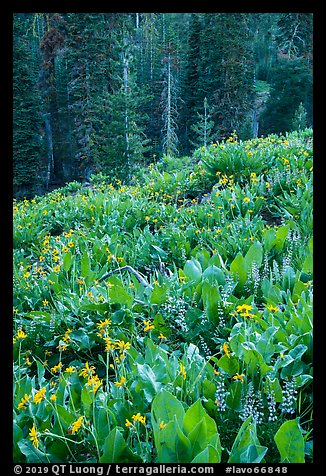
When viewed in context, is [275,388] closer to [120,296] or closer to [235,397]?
[235,397]

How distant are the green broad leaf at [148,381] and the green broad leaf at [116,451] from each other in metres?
0.24

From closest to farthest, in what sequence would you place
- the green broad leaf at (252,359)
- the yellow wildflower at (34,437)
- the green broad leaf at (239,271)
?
the yellow wildflower at (34,437) → the green broad leaf at (252,359) → the green broad leaf at (239,271)

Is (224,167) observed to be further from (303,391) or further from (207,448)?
(207,448)

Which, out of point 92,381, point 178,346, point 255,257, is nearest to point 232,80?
point 255,257

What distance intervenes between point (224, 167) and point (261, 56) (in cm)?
144

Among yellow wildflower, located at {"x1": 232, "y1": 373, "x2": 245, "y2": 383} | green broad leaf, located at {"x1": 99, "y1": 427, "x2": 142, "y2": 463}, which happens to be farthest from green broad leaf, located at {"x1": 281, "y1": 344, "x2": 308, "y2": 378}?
green broad leaf, located at {"x1": 99, "y1": 427, "x2": 142, "y2": 463}

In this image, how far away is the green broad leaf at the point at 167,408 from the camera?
1346mm

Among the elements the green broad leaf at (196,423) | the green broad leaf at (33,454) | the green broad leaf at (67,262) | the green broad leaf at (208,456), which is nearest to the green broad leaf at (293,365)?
the green broad leaf at (196,423)

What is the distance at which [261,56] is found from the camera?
4.76 metres

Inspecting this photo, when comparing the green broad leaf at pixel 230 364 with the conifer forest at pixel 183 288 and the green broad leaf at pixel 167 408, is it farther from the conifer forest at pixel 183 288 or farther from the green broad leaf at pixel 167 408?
the green broad leaf at pixel 167 408

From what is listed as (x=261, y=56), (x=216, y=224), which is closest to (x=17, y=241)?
(x=216, y=224)

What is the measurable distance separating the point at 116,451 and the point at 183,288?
4.09ft

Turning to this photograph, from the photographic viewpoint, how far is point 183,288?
2434 mm

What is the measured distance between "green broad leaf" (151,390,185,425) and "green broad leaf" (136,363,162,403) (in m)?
0.16
